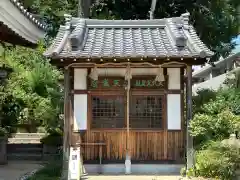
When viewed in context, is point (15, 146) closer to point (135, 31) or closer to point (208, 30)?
point (135, 31)

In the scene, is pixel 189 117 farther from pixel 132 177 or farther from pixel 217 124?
pixel 132 177

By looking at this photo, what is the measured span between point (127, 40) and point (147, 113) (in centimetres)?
262

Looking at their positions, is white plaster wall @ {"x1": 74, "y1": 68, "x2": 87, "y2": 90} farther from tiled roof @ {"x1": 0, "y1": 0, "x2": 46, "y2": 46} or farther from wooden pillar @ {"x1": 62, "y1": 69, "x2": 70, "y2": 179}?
tiled roof @ {"x1": 0, "y1": 0, "x2": 46, "y2": 46}

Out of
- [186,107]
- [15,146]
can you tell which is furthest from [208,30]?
[15,146]

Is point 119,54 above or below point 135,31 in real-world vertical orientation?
below

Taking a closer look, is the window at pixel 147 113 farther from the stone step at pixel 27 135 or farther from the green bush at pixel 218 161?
the stone step at pixel 27 135

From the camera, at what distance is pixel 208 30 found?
21375 millimetres

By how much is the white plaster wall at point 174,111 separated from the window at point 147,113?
26 centimetres

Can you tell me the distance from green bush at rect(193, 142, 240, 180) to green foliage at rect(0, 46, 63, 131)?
831 cm

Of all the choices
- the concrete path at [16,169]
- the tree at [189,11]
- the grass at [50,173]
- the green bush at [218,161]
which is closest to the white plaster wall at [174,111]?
the green bush at [218,161]

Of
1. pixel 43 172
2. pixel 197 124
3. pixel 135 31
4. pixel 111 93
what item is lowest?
pixel 43 172

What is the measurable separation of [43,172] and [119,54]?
14.4ft

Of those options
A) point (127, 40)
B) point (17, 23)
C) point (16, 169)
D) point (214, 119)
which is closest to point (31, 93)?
point (16, 169)

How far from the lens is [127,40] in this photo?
14625mm
